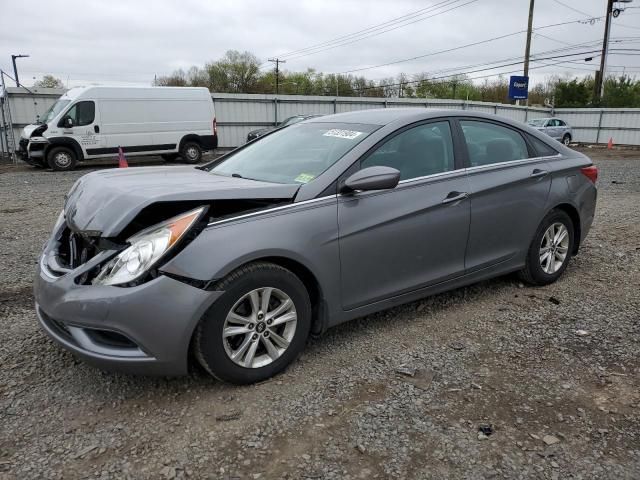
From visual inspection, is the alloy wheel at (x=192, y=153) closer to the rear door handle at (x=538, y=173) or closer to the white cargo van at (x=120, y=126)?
the white cargo van at (x=120, y=126)

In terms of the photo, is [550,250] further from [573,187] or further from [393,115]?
[393,115]

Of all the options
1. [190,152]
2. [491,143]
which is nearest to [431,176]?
[491,143]

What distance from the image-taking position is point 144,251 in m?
2.60

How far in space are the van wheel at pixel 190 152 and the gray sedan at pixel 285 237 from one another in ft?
45.2

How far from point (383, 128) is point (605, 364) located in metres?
2.05

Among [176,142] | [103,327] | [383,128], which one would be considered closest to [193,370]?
[103,327]

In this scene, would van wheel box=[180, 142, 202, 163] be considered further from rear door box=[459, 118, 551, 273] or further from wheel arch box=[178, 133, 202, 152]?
rear door box=[459, 118, 551, 273]

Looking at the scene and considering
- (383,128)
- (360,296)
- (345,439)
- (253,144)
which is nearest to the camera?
(345,439)

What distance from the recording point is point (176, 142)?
17.0m

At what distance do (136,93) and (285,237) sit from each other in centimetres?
1502

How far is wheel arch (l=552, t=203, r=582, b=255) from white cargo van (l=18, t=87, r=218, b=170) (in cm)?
1429

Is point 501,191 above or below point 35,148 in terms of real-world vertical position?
above

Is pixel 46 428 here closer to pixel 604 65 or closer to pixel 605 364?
pixel 605 364

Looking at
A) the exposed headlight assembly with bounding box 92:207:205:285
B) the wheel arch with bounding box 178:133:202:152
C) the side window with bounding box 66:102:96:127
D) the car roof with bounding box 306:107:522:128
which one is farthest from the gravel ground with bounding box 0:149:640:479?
the wheel arch with bounding box 178:133:202:152
